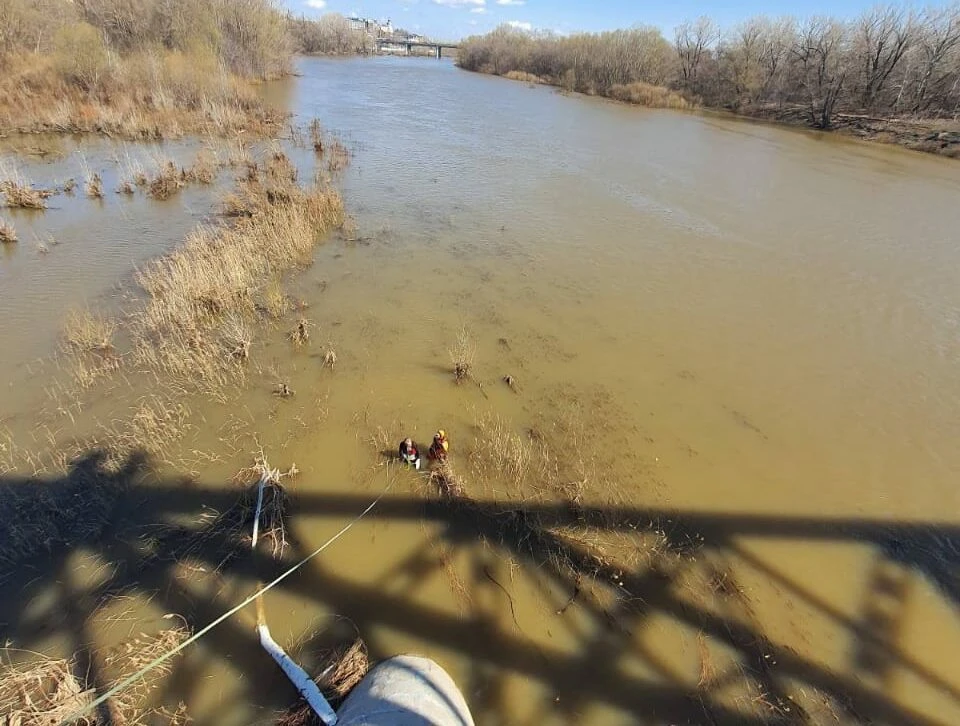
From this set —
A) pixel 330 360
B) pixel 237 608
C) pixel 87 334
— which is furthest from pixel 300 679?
pixel 87 334

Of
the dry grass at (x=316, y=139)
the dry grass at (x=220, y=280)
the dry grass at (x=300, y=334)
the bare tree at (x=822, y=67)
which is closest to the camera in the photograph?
the dry grass at (x=220, y=280)

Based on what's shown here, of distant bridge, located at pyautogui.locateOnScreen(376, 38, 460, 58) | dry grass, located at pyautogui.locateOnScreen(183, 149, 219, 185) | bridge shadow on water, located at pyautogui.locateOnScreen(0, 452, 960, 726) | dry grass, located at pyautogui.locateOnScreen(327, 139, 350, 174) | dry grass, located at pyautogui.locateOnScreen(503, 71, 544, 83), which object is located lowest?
bridge shadow on water, located at pyautogui.locateOnScreen(0, 452, 960, 726)

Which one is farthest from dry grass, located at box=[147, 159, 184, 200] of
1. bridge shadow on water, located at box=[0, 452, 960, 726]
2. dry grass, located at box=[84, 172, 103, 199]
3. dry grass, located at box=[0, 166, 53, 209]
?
bridge shadow on water, located at box=[0, 452, 960, 726]

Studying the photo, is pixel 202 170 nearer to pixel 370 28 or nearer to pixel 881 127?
pixel 881 127

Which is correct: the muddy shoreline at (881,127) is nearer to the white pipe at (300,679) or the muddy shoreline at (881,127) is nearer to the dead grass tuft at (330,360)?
the dead grass tuft at (330,360)

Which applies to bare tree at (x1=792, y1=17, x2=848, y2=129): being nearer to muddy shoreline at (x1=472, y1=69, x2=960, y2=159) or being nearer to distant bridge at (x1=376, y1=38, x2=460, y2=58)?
muddy shoreline at (x1=472, y1=69, x2=960, y2=159)

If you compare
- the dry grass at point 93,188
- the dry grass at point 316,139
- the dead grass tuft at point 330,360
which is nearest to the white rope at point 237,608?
the dead grass tuft at point 330,360

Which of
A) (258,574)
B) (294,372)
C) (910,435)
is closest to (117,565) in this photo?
(258,574)
